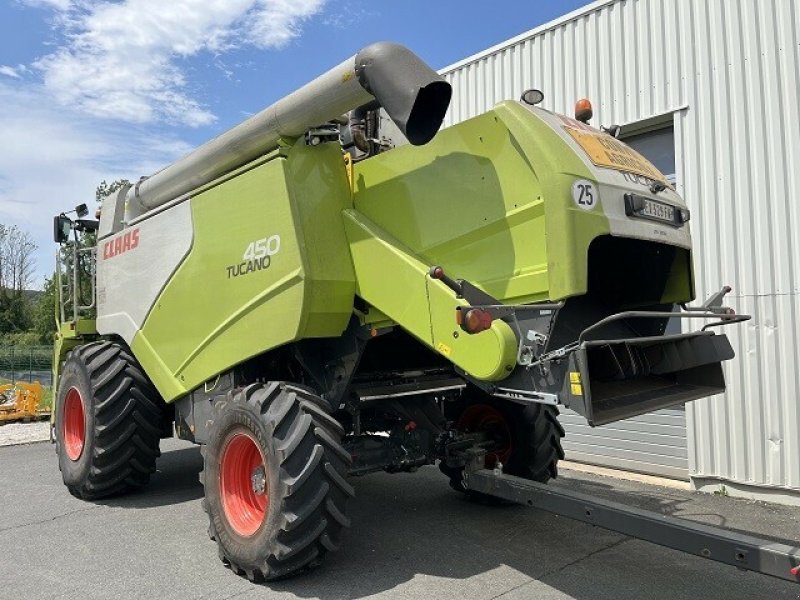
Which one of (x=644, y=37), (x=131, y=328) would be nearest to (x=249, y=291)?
(x=131, y=328)

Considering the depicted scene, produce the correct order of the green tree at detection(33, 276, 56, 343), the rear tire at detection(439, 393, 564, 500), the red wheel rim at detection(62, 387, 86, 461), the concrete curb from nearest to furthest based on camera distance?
the rear tire at detection(439, 393, 564, 500)
the red wheel rim at detection(62, 387, 86, 461)
the concrete curb
the green tree at detection(33, 276, 56, 343)

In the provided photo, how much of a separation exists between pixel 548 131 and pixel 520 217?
50cm

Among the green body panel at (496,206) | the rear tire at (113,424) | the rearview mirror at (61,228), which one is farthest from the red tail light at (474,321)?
the rearview mirror at (61,228)

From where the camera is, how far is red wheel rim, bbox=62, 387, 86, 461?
6715 millimetres

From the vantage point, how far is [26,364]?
25109 millimetres

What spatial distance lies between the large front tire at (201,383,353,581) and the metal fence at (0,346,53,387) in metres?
21.1

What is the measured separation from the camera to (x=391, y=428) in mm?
5180

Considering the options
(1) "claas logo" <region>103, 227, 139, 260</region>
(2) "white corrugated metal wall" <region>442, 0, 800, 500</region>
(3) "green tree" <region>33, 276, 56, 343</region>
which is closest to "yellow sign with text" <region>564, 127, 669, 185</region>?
(2) "white corrugated metal wall" <region>442, 0, 800, 500</region>

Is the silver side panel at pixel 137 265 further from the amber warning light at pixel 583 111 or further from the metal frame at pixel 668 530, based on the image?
the metal frame at pixel 668 530

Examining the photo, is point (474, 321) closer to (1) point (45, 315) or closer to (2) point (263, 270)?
(2) point (263, 270)

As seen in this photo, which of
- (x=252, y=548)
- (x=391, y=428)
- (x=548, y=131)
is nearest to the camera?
(x=548, y=131)

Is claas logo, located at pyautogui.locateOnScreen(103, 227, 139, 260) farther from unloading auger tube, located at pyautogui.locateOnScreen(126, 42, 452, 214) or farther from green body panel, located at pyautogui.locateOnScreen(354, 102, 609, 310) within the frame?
green body panel, located at pyautogui.locateOnScreen(354, 102, 609, 310)

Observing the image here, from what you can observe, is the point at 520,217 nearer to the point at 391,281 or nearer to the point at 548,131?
the point at 548,131

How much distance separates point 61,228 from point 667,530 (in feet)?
22.8
